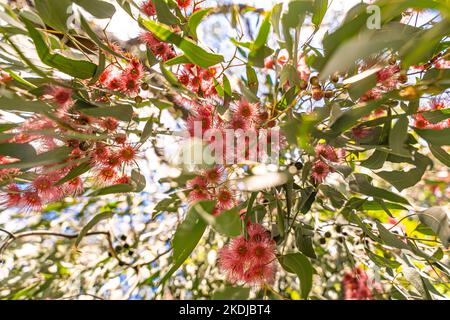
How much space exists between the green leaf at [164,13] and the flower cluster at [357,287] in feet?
5.07

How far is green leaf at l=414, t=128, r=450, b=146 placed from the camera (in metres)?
0.77

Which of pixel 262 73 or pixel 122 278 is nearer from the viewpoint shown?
pixel 262 73

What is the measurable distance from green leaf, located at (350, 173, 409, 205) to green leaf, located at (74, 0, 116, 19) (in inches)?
30.7

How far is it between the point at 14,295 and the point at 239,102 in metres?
1.58

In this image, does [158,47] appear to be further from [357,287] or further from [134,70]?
[357,287]

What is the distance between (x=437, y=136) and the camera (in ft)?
2.55

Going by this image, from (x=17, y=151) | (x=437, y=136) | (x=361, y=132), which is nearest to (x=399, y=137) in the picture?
(x=437, y=136)

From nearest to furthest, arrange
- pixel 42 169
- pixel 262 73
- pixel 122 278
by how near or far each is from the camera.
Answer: pixel 42 169 → pixel 262 73 → pixel 122 278

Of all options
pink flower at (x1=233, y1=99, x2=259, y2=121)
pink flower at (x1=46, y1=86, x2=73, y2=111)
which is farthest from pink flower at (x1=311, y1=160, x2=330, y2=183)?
pink flower at (x1=46, y1=86, x2=73, y2=111)

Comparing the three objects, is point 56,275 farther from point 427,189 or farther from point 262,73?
point 427,189

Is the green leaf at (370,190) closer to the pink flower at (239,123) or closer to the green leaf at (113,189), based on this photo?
the pink flower at (239,123)
